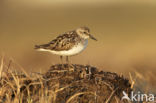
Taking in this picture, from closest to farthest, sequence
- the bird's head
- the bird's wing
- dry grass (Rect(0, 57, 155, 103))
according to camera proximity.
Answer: dry grass (Rect(0, 57, 155, 103)), the bird's wing, the bird's head

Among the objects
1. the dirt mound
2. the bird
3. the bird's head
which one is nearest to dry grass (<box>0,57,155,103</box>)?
the dirt mound

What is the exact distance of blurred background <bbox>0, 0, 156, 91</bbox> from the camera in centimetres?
3175

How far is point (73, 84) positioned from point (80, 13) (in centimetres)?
4731

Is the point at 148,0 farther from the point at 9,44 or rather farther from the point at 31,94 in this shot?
the point at 31,94

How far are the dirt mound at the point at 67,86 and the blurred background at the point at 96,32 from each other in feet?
12.2

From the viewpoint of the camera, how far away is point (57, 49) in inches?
628

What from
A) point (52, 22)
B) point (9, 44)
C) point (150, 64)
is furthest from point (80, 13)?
point (150, 64)

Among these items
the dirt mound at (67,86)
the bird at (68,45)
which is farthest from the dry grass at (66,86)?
the bird at (68,45)

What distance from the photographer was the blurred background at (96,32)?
31.8 meters

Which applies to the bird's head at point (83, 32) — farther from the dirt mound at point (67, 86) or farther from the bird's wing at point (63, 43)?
the dirt mound at point (67, 86)

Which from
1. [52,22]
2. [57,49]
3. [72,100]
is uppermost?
[52,22]

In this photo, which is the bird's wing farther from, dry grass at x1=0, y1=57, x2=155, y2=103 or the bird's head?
dry grass at x1=0, y1=57, x2=155, y2=103

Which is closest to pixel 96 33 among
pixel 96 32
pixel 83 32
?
pixel 96 32

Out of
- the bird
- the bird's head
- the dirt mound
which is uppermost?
the bird's head
